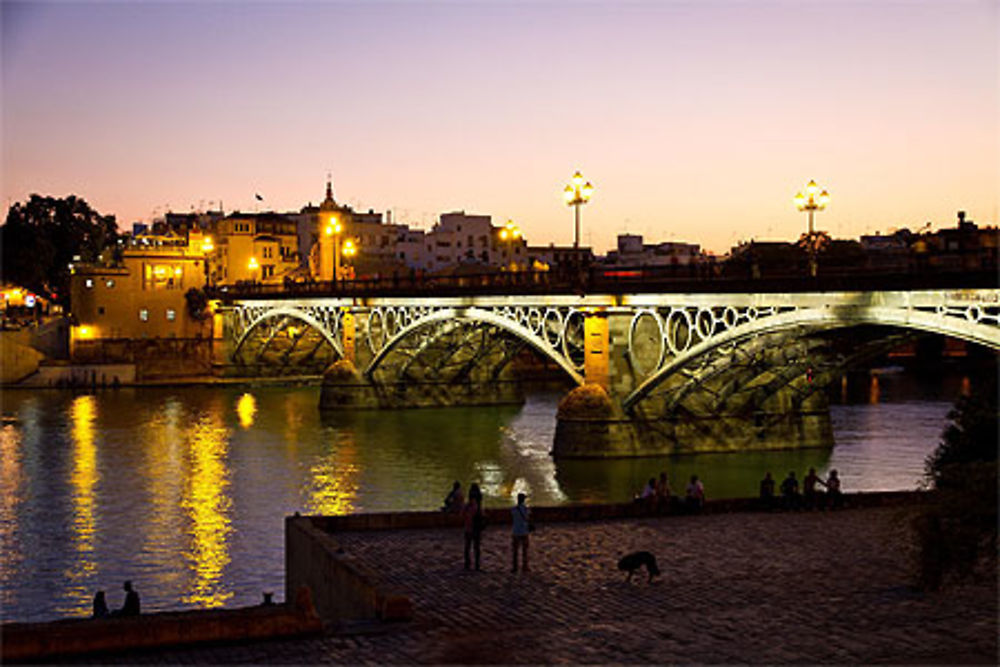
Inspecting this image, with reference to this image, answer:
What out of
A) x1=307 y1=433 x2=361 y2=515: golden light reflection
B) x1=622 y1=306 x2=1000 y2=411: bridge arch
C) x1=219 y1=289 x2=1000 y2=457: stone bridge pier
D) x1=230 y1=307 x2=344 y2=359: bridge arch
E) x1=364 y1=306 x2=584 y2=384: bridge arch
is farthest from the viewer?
x1=230 y1=307 x2=344 y2=359: bridge arch

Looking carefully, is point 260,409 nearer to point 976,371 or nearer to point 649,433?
point 649,433

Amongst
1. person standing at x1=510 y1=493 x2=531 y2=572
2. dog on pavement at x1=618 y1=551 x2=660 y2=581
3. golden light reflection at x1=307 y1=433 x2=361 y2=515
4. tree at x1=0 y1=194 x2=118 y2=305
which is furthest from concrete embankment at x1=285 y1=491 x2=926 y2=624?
tree at x1=0 y1=194 x2=118 y2=305

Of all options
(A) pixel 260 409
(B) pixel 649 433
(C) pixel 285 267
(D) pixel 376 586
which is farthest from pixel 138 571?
(C) pixel 285 267

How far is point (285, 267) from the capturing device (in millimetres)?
151375

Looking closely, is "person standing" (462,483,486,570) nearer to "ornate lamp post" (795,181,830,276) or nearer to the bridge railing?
the bridge railing

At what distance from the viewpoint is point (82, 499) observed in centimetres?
4359

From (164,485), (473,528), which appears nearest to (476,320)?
(164,485)

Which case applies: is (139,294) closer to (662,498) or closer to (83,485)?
(83,485)

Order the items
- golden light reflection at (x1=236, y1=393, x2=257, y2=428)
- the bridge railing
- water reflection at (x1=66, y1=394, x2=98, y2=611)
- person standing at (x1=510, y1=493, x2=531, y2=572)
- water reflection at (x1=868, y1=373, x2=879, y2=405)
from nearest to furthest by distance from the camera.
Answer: person standing at (x1=510, y1=493, x2=531, y2=572) < water reflection at (x1=66, y1=394, x2=98, y2=611) < the bridge railing < golden light reflection at (x1=236, y1=393, x2=257, y2=428) < water reflection at (x1=868, y1=373, x2=879, y2=405)

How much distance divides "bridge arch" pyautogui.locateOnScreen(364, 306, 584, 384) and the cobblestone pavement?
25.0 meters

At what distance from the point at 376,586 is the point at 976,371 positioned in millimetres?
98707

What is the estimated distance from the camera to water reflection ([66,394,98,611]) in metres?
30.7

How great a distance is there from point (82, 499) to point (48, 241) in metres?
93.0

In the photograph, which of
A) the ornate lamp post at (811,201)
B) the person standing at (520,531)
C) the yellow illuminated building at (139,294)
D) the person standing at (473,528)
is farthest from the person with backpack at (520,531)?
the yellow illuminated building at (139,294)
